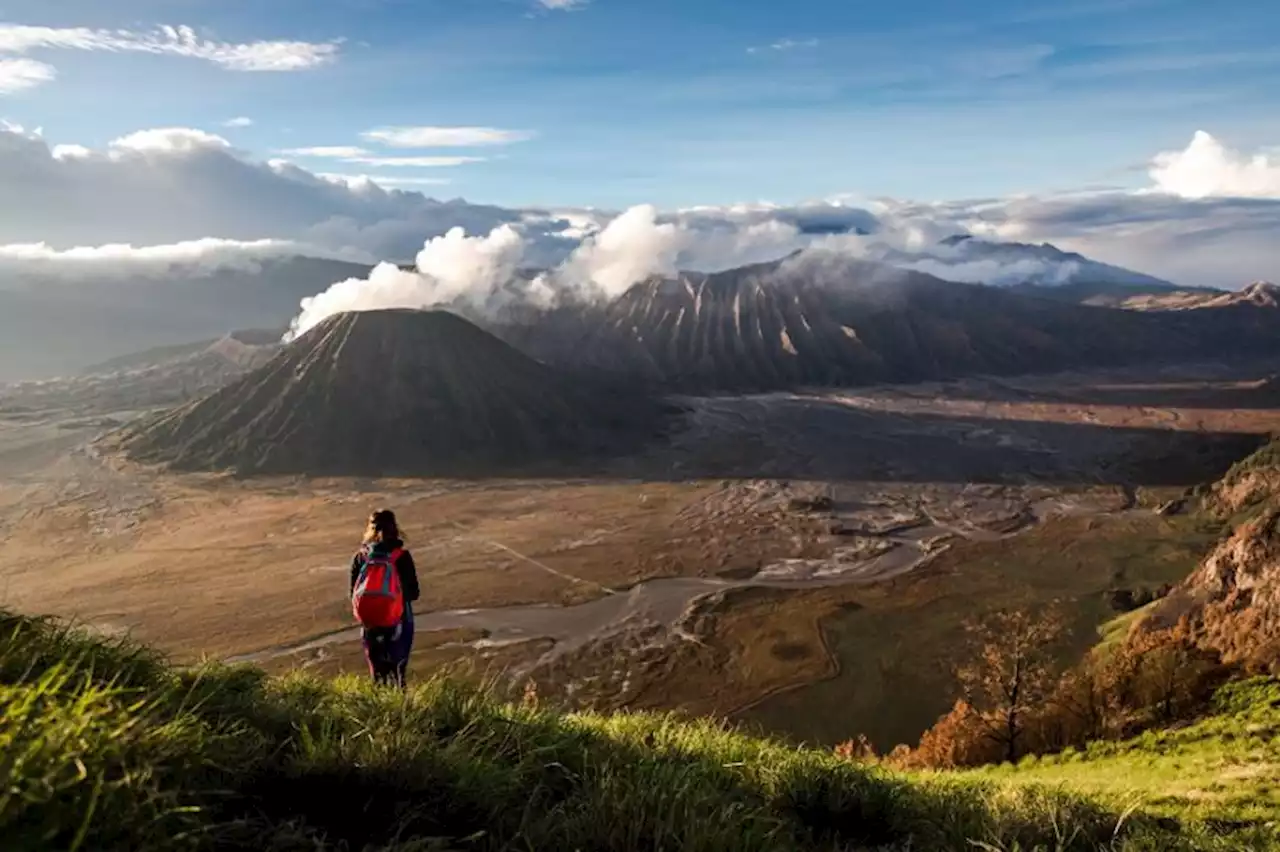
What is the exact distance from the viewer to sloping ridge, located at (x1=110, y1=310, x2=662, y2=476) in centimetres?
9550

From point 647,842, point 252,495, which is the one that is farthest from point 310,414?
point 647,842

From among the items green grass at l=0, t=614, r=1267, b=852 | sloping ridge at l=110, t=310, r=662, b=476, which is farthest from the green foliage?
sloping ridge at l=110, t=310, r=662, b=476

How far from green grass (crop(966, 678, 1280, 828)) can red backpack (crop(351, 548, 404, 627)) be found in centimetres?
592

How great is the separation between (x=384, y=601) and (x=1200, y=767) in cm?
1292

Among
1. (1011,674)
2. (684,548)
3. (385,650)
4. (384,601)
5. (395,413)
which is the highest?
(384,601)

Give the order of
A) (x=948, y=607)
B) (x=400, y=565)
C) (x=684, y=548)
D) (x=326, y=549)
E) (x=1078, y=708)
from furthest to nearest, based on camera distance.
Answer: (x=326, y=549) < (x=684, y=548) < (x=948, y=607) < (x=1078, y=708) < (x=400, y=565)

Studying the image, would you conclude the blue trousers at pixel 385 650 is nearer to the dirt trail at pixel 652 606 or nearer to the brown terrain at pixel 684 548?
the brown terrain at pixel 684 548

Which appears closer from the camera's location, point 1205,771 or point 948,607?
point 1205,771

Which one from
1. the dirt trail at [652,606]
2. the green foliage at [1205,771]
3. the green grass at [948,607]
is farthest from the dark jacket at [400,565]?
the dirt trail at [652,606]

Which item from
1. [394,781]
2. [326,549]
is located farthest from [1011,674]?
[326,549]

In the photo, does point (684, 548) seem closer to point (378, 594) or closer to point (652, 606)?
point (652, 606)

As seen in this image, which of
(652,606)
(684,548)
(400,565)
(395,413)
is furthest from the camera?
(395,413)

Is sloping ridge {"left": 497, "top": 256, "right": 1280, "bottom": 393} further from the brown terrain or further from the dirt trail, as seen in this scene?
the dirt trail

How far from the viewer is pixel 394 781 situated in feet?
11.2
